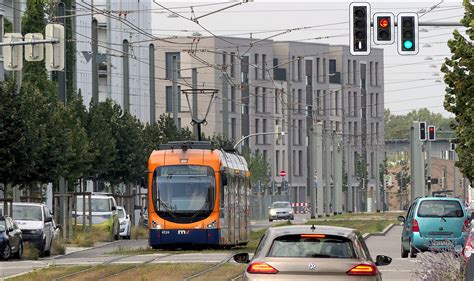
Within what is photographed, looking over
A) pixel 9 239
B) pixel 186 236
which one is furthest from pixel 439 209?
pixel 9 239

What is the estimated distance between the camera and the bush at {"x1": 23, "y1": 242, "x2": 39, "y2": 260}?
134 feet

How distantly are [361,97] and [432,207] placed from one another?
422 ft

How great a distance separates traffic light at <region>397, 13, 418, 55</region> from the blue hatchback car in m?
7.11

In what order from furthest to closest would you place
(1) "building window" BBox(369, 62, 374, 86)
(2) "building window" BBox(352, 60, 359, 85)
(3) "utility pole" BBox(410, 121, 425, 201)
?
(1) "building window" BBox(369, 62, 374, 86), (2) "building window" BBox(352, 60, 359, 85), (3) "utility pole" BBox(410, 121, 425, 201)

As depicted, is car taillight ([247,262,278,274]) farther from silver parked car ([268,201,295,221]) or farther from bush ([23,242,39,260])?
silver parked car ([268,201,295,221])

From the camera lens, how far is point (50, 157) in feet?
159

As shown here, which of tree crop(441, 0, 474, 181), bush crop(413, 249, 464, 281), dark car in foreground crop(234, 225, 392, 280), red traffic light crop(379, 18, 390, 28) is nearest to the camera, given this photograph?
dark car in foreground crop(234, 225, 392, 280)

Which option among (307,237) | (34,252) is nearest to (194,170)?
(34,252)

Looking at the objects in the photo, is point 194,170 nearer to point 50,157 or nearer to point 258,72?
point 50,157

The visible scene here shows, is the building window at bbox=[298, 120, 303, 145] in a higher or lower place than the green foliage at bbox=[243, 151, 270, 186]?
higher

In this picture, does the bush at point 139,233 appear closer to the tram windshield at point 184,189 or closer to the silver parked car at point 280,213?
the tram windshield at point 184,189

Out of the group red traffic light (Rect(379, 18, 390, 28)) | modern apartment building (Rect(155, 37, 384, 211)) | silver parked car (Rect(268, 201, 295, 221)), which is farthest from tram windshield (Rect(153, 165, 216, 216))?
modern apartment building (Rect(155, 37, 384, 211))

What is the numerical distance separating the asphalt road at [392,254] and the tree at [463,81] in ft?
9.37

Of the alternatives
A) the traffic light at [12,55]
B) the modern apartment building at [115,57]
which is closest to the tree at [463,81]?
the traffic light at [12,55]
